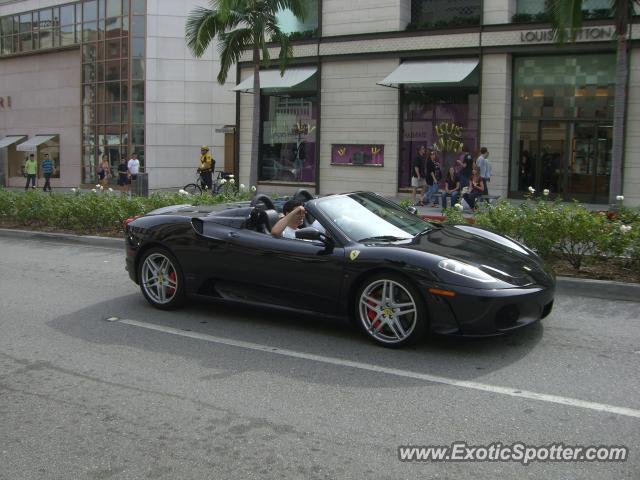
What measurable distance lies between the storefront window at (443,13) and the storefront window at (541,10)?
1169 millimetres

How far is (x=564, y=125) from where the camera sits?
20.2 metres

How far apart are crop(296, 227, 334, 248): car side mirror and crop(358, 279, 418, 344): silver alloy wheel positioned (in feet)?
1.87

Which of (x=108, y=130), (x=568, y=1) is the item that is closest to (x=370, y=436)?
(x=568, y=1)

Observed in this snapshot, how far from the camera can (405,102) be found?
22.2 metres

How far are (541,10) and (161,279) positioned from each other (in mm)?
16570

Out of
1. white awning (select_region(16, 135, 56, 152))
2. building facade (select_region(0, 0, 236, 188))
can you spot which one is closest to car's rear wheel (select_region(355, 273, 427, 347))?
building facade (select_region(0, 0, 236, 188))

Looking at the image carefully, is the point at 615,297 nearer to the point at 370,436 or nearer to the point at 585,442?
the point at 585,442

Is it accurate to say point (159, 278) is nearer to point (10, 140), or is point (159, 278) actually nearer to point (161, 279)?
point (161, 279)

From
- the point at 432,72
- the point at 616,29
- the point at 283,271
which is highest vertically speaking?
the point at 616,29

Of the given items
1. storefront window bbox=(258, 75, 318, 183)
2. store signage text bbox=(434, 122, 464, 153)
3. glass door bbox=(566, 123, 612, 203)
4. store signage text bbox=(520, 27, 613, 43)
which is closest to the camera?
store signage text bbox=(520, 27, 613, 43)

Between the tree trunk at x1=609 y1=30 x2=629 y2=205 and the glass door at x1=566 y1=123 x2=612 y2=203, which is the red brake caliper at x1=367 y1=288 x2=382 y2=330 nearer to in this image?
the tree trunk at x1=609 y1=30 x2=629 y2=205

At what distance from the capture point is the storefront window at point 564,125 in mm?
19609

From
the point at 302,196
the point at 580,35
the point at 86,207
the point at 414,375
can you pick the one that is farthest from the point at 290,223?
the point at 580,35

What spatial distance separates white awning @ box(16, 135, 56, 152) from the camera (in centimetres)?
3400
